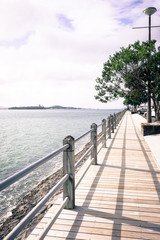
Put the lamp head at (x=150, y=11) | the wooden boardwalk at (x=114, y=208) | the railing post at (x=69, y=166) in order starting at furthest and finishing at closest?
the lamp head at (x=150, y=11)
the railing post at (x=69, y=166)
the wooden boardwalk at (x=114, y=208)

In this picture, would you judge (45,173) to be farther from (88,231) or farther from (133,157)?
(88,231)

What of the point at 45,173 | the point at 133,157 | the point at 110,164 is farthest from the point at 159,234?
the point at 45,173

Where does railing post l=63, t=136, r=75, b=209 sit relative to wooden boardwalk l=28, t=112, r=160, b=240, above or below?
above

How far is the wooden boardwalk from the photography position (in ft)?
10.0

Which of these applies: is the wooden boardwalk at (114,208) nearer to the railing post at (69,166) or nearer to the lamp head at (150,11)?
the railing post at (69,166)

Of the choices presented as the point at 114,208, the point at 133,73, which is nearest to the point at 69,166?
the point at 114,208

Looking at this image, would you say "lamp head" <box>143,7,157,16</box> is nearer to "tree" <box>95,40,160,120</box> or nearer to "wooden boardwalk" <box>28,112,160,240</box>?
"tree" <box>95,40,160,120</box>

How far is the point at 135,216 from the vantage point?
3.52m

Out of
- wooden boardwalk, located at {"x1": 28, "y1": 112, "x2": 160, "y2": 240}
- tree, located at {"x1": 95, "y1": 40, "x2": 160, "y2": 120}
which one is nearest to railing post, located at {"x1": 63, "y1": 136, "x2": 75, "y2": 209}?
wooden boardwalk, located at {"x1": 28, "y1": 112, "x2": 160, "y2": 240}

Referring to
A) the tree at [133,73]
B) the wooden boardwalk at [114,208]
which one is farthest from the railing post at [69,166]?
the tree at [133,73]

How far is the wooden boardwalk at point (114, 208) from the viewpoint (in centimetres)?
306

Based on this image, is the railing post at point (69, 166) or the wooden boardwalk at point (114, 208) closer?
the wooden boardwalk at point (114, 208)

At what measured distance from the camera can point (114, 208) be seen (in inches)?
150

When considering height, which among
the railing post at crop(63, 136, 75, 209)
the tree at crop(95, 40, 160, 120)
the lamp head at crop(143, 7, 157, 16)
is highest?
the lamp head at crop(143, 7, 157, 16)
